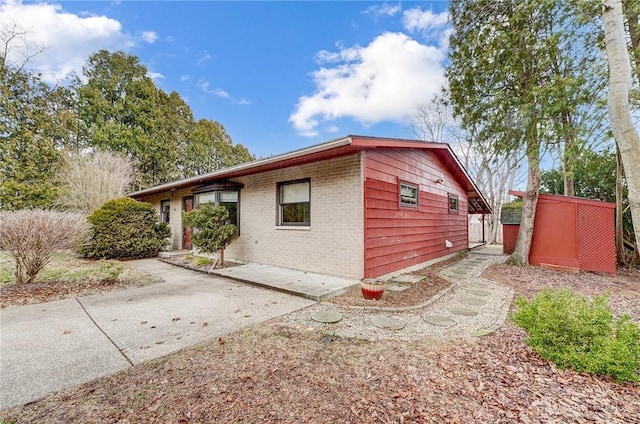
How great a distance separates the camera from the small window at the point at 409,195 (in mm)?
7273

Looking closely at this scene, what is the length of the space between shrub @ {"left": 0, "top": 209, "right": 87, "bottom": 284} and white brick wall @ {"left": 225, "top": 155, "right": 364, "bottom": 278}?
4175mm

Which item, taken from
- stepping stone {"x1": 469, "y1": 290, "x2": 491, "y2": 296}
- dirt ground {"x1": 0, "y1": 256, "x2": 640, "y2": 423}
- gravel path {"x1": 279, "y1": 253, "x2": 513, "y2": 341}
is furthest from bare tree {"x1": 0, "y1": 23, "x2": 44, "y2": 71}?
stepping stone {"x1": 469, "y1": 290, "x2": 491, "y2": 296}

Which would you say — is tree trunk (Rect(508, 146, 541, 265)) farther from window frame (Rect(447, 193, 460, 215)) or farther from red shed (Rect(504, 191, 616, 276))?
window frame (Rect(447, 193, 460, 215))

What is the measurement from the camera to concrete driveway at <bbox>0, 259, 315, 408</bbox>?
2494mm

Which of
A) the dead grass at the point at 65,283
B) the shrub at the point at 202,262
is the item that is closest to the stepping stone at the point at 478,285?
the shrub at the point at 202,262

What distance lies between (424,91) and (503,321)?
16.7 metres

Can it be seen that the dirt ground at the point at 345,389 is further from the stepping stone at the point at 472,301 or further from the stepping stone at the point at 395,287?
the stepping stone at the point at 395,287

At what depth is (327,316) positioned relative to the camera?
396 cm

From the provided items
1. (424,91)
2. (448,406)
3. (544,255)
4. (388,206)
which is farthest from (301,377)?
(424,91)

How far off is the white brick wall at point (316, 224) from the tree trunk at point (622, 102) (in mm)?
3742

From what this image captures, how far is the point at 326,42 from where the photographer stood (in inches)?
444

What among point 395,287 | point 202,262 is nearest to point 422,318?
point 395,287

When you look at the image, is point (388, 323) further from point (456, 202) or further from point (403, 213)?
point (456, 202)

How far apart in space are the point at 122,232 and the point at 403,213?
984cm
